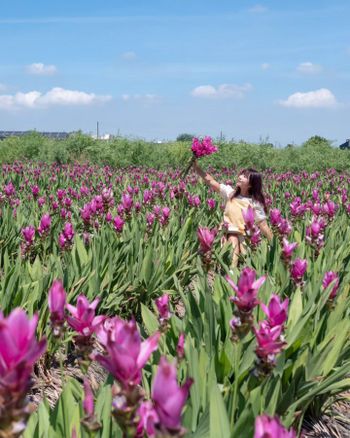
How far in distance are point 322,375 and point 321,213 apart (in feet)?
10.9

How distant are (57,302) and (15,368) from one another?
2.59 ft

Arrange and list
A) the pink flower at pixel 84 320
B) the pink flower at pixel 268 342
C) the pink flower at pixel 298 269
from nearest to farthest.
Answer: the pink flower at pixel 84 320
the pink flower at pixel 268 342
the pink flower at pixel 298 269

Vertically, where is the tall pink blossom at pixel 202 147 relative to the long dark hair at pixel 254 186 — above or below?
above

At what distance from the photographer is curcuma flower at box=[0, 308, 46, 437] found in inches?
41.2

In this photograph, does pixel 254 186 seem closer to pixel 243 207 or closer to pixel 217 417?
pixel 243 207

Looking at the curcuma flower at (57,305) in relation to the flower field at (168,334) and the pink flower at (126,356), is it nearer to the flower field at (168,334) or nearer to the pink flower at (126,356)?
the flower field at (168,334)

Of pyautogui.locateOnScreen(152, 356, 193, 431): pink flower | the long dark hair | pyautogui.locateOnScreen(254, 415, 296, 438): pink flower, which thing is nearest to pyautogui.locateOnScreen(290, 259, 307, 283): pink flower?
pyautogui.locateOnScreen(254, 415, 296, 438): pink flower

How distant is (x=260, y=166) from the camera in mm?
22062

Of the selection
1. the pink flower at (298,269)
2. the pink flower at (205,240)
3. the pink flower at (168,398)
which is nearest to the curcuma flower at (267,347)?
the pink flower at (168,398)

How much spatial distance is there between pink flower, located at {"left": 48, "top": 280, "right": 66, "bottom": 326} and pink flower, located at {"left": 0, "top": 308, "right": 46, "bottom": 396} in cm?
71

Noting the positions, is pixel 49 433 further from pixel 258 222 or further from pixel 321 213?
pixel 321 213

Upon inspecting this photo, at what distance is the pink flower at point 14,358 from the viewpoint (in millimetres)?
1044

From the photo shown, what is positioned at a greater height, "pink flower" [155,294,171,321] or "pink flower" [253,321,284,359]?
"pink flower" [253,321,284,359]

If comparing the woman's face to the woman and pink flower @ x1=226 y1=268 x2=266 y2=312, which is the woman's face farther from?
pink flower @ x1=226 y1=268 x2=266 y2=312
